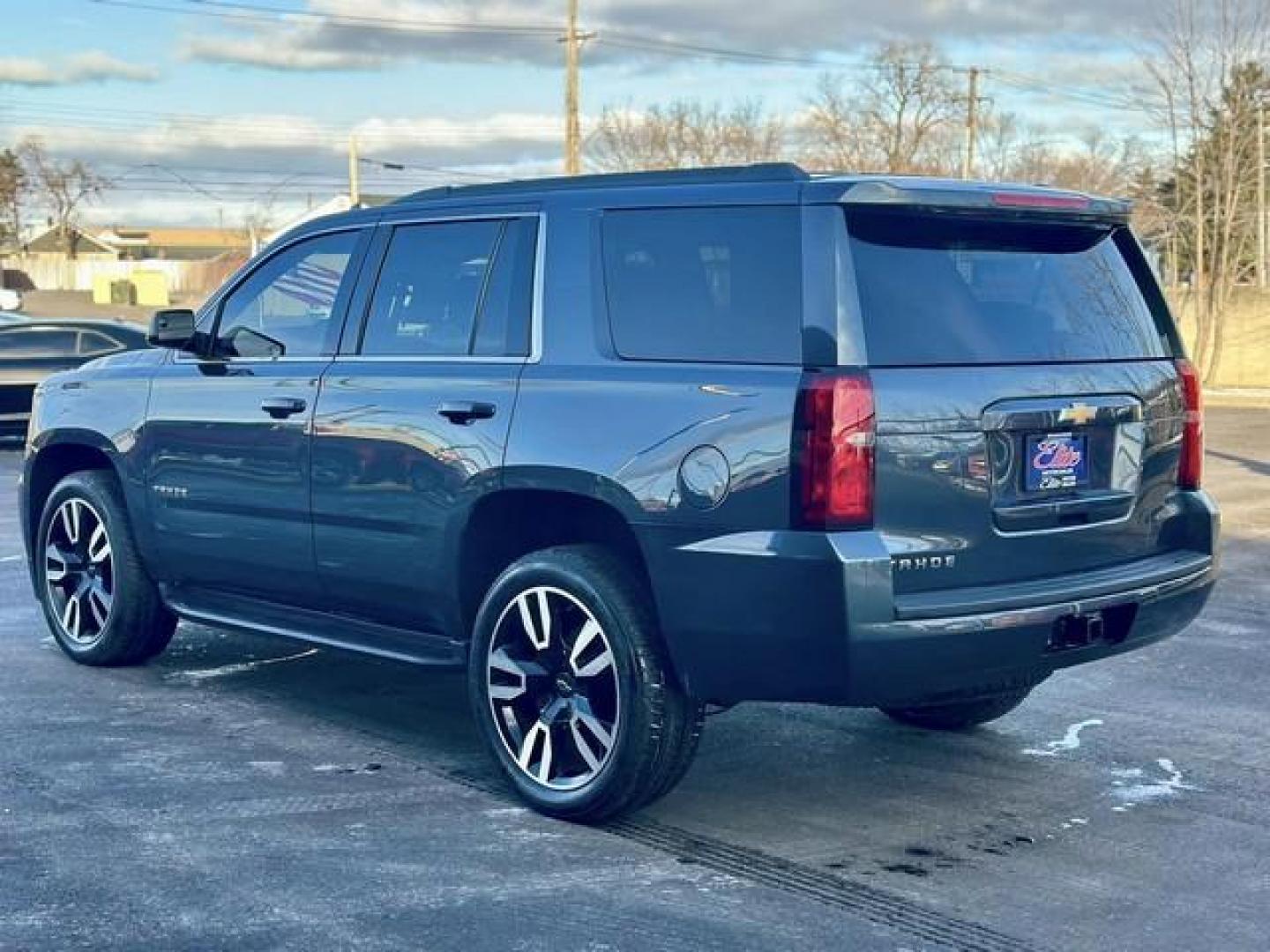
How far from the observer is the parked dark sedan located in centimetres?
1784

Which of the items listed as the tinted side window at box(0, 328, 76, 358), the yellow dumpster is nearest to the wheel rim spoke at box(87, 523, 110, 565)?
the tinted side window at box(0, 328, 76, 358)

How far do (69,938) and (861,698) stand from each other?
214cm

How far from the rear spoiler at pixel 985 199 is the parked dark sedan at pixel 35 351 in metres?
13.9

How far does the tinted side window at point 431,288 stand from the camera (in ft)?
19.2

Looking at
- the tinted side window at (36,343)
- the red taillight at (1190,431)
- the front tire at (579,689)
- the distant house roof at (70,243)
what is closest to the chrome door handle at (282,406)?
the front tire at (579,689)

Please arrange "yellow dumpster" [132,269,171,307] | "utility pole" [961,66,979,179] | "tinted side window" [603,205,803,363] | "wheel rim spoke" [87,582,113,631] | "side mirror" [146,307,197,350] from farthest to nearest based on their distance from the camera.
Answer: "yellow dumpster" [132,269,171,307]
"utility pole" [961,66,979,179]
"wheel rim spoke" [87,582,113,631]
"side mirror" [146,307,197,350]
"tinted side window" [603,205,803,363]

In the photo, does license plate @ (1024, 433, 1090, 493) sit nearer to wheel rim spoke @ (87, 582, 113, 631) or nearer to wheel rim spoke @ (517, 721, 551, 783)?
wheel rim spoke @ (517, 721, 551, 783)

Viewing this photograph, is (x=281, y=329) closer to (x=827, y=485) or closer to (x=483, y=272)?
(x=483, y=272)

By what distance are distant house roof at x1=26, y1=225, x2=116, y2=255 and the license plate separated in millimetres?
97189

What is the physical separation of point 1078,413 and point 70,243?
98960mm

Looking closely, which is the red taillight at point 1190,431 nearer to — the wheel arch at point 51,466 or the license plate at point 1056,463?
the license plate at point 1056,463

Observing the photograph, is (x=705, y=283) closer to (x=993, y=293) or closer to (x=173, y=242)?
(x=993, y=293)

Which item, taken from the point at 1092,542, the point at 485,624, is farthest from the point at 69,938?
the point at 1092,542

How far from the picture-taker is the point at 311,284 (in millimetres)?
6562
